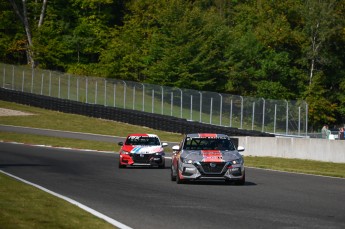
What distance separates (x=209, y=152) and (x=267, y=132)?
91.4 feet

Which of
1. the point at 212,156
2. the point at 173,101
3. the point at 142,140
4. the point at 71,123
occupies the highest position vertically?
the point at 173,101

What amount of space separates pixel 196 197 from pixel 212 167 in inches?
162

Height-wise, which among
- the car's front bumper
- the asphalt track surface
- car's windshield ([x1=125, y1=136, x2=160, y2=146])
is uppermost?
car's windshield ([x1=125, y1=136, x2=160, y2=146])

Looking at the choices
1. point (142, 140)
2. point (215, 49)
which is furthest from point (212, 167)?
point (215, 49)

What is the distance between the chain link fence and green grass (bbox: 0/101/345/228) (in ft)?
4.52

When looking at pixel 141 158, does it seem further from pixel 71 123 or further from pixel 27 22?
pixel 27 22

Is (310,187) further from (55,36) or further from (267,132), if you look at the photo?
(55,36)

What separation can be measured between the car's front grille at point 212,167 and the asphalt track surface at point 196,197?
0.41 metres

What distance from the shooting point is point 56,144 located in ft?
177

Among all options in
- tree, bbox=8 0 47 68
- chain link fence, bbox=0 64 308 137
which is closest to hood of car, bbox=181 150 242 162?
chain link fence, bbox=0 64 308 137

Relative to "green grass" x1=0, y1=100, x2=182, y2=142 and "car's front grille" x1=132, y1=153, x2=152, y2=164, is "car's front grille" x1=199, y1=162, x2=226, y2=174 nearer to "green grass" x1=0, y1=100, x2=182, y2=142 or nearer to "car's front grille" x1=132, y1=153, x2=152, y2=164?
"car's front grille" x1=132, y1=153, x2=152, y2=164

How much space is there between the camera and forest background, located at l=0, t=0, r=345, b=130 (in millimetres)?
80812

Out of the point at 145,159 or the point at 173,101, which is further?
the point at 173,101

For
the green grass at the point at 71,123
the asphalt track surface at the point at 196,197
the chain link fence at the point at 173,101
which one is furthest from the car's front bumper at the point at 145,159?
the green grass at the point at 71,123
